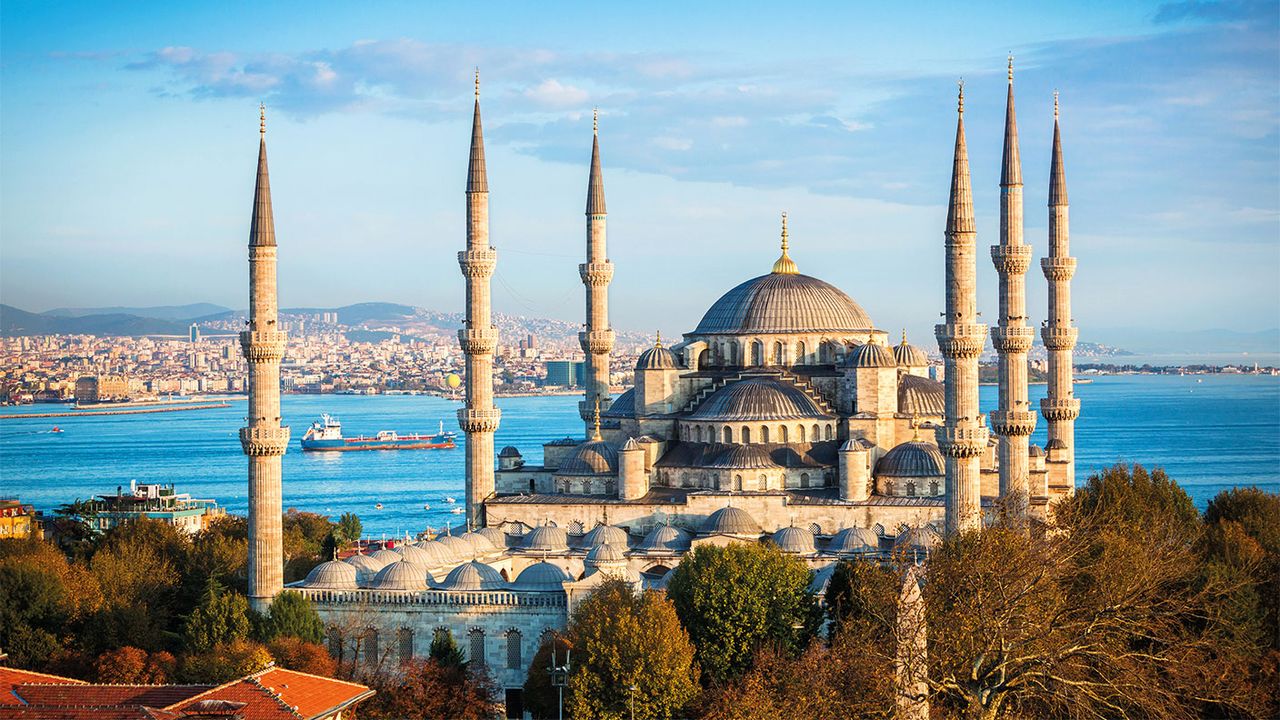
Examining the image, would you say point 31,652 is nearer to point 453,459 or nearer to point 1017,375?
point 1017,375

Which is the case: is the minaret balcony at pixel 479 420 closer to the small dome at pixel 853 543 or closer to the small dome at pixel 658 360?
the small dome at pixel 658 360

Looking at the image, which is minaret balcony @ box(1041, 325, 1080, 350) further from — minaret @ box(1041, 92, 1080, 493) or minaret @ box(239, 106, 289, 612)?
minaret @ box(239, 106, 289, 612)

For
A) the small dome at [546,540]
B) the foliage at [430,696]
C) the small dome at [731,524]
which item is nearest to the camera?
the foliage at [430,696]

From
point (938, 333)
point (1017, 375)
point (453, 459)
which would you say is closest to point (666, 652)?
point (938, 333)

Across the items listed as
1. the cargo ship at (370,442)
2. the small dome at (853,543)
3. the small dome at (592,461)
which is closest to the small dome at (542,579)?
the small dome at (853,543)

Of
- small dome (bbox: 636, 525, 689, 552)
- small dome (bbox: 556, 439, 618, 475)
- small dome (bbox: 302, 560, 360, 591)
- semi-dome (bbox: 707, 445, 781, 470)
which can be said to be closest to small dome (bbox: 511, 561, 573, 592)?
small dome (bbox: 636, 525, 689, 552)
